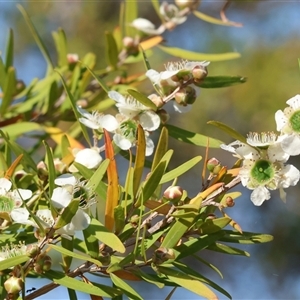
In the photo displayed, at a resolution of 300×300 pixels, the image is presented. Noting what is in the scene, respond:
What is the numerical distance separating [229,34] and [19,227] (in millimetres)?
1660

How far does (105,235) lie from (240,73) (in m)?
1.49

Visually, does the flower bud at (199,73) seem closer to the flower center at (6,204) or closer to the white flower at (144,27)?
the flower center at (6,204)

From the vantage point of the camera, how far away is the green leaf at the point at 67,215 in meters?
0.47

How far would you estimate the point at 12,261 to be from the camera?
48 cm

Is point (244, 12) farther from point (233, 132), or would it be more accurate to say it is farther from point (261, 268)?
point (233, 132)

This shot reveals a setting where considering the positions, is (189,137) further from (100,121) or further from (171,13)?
(171,13)

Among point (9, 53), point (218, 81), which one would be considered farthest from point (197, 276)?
point (9, 53)

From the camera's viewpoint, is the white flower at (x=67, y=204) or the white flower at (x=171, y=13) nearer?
the white flower at (x=67, y=204)

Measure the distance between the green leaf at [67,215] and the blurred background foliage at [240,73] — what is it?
113 centimetres

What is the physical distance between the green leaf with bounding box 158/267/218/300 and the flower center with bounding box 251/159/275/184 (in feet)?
0.35

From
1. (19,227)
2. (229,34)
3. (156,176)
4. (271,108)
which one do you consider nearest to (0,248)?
(19,227)

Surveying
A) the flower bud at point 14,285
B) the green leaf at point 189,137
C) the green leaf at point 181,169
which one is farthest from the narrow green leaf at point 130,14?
the flower bud at point 14,285

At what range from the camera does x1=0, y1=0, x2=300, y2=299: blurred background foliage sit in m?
1.82

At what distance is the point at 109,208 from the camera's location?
53 cm
